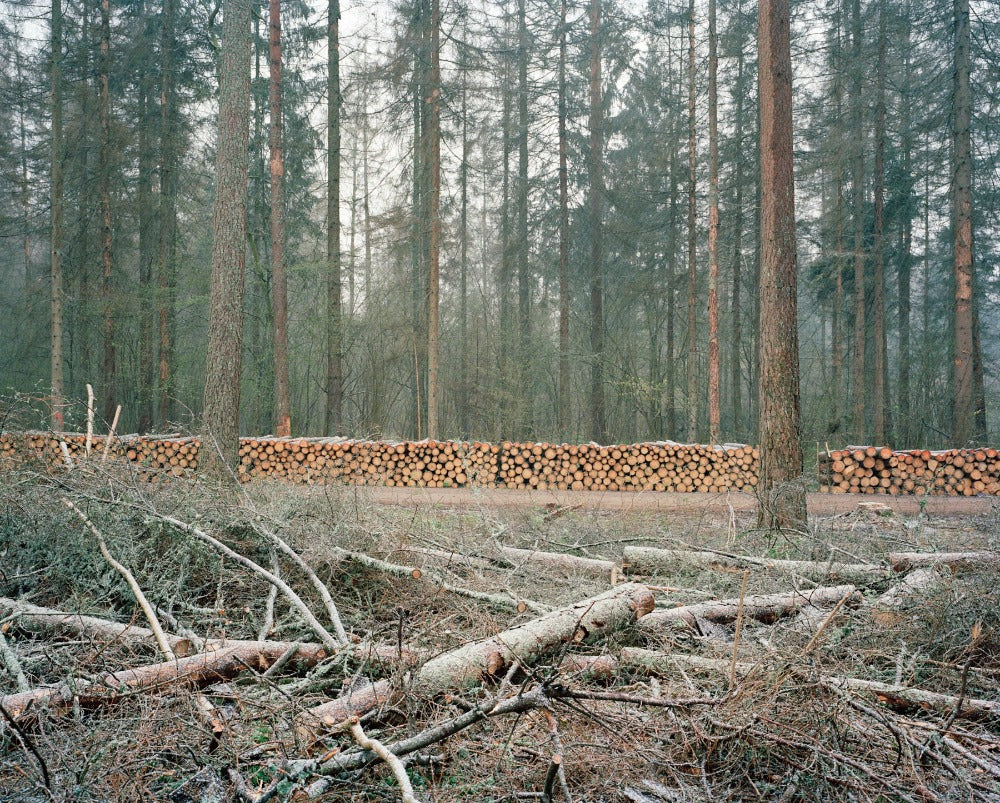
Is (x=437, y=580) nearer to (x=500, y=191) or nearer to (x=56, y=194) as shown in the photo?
(x=56, y=194)

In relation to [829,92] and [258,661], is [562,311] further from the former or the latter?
[258,661]

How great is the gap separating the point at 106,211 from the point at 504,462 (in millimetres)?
13151

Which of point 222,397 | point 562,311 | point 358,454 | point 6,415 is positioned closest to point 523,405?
point 562,311

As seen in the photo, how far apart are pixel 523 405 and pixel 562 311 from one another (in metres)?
2.81

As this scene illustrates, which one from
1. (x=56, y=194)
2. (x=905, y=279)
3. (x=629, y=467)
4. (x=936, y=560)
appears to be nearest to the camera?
(x=936, y=560)

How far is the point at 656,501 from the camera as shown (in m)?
9.79

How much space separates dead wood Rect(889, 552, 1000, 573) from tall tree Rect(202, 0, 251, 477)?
7.10m

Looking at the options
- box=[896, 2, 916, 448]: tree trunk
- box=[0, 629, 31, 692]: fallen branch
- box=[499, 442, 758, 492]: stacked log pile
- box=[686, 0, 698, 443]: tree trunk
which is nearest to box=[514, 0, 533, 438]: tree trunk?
box=[686, 0, 698, 443]: tree trunk

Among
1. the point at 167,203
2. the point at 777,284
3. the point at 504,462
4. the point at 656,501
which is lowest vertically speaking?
the point at 656,501

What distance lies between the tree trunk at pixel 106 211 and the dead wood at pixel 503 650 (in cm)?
1679

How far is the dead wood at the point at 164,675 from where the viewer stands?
2645mm

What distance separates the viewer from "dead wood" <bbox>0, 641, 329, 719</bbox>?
264 centimetres

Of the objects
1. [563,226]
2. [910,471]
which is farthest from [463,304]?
[910,471]

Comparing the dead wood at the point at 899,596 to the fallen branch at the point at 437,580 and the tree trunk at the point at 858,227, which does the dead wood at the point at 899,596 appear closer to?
the fallen branch at the point at 437,580
